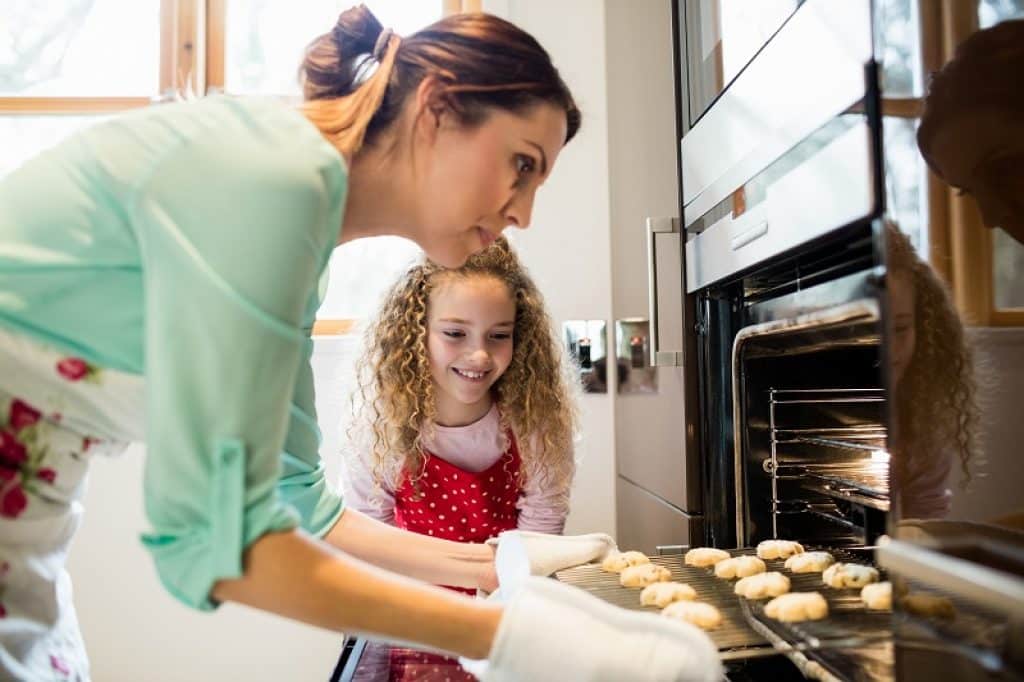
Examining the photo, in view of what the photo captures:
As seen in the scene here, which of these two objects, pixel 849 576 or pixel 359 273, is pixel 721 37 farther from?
pixel 359 273

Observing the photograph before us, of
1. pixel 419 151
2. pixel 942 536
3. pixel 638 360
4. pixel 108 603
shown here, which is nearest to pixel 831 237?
pixel 942 536

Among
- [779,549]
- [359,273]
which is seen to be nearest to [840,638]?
[779,549]

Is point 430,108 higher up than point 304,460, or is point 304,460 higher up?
point 430,108

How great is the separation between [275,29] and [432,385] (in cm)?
127

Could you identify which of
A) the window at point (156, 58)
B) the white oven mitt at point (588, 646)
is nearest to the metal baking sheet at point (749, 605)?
the white oven mitt at point (588, 646)

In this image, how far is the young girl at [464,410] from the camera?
151cm

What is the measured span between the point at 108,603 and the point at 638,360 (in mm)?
1457

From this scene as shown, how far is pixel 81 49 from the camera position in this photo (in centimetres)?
217

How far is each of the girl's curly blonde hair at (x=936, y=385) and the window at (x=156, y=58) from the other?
1.64 metres

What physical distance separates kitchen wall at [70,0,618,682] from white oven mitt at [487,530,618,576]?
840 mm

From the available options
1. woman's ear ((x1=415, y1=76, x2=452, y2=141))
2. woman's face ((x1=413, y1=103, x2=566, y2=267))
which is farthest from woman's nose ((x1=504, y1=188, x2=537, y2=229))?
woman's ear ((x1=415, y1=76, x2=452, y2=141))

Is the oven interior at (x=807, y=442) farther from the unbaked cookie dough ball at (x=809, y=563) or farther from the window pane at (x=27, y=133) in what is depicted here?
the window pane at (x=27, y=133)

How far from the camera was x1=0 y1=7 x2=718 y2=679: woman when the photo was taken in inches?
19.1

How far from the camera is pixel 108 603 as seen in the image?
194 cm
